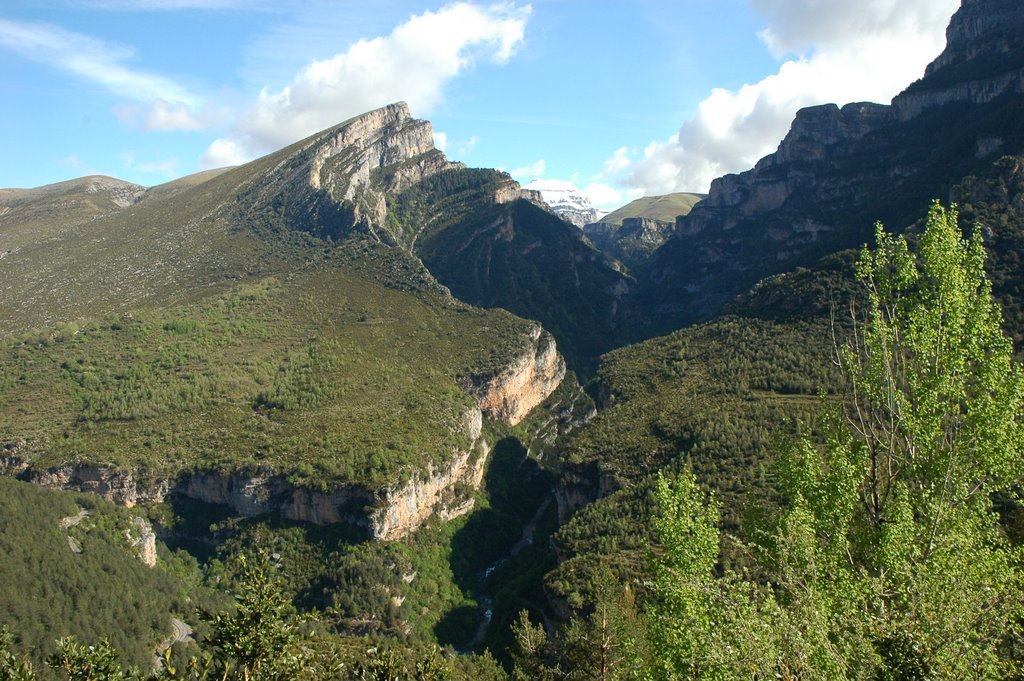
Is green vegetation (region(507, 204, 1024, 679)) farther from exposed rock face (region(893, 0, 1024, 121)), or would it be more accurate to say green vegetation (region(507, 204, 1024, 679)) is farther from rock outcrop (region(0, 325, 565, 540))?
exposed rock face (region(893, 0, 1024, 121))

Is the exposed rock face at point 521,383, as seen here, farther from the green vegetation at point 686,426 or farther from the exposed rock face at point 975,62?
the exposed rock face at point 975,62

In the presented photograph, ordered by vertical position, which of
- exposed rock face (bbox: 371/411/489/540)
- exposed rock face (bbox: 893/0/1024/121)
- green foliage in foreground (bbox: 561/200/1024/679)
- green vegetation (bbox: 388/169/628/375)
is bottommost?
exposed rock face (bbox: 371/411/489/540)

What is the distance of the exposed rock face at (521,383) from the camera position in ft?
374

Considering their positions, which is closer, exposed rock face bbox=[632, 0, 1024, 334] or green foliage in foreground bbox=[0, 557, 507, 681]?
green foliage in foreground bbox=[0, 557, 507, 681]

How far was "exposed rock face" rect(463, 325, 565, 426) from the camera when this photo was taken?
113938 millimetres

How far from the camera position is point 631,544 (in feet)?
190

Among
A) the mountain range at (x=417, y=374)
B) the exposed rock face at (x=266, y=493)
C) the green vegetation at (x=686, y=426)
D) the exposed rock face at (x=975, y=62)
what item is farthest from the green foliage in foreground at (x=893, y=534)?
the exposed rock face at (x=975, y=62)

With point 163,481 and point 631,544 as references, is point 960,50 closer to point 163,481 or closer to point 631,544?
point 631,544

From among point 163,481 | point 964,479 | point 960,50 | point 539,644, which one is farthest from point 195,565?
point 960,50

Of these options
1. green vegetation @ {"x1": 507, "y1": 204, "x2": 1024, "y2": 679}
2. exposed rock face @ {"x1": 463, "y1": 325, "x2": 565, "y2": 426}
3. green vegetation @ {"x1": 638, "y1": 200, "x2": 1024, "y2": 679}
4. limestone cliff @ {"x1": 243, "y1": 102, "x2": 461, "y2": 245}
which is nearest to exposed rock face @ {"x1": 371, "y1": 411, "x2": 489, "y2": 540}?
exposed rock face @ {"x1": 463, "y1": 325, "x2": 565, "y2": 426}

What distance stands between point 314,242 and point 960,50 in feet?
505

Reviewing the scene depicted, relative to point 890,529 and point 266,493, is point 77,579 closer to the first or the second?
point 266,493

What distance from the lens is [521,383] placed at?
124 meters

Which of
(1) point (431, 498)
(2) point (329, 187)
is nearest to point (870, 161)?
(1) point (431, 498)
